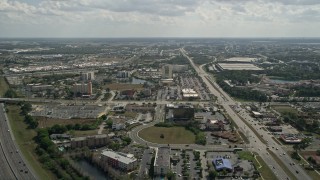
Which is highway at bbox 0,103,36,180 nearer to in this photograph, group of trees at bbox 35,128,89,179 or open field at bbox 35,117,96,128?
group of trees at bbox 35,128,89,179

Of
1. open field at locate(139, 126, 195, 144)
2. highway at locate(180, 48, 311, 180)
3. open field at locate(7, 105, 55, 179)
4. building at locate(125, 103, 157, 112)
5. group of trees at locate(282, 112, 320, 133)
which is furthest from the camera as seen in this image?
building at locate(125, 103, 157, 112)

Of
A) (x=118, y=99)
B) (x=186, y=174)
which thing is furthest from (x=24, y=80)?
(x=186, y=174)

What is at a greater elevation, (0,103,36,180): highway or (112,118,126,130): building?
(112,118,126,130): building

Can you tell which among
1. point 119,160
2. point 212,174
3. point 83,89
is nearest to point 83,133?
point 119,160

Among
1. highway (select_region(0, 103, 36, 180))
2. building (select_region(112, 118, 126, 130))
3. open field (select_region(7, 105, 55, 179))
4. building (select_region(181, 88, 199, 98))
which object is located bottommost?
highway (select_region(0, 103, 36, 180))

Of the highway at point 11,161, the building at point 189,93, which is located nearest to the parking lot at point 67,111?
the highway at point 11,161

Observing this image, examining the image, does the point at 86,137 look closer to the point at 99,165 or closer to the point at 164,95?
the point at 99,165

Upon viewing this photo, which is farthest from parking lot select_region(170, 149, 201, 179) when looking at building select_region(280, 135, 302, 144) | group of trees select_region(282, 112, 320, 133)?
group of trees select_region(282, 112, 320, 133)
